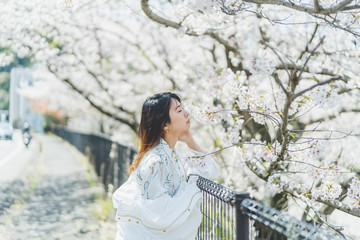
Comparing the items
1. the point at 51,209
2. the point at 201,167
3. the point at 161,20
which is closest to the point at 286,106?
the point at 201,167

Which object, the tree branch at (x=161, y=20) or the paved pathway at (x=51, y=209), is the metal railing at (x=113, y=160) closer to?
the paved pathway at (x=51, y=209)

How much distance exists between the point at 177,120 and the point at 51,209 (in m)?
4.92

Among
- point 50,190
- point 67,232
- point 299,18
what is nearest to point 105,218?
point 67,232

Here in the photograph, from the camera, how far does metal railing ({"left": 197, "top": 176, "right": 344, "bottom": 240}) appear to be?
136 cm

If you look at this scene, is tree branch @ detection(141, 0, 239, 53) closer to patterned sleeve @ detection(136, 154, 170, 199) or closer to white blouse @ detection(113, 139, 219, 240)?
white blouse @ detection(113, 139, 219, 240)

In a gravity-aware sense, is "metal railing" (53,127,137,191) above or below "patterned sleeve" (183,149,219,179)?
below

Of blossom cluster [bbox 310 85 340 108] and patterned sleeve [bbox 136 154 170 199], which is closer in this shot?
blossom cluster [bbox 310 85 340 108]

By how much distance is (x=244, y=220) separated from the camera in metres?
1.78

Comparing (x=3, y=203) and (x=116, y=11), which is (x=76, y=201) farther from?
(x=116, y=11)

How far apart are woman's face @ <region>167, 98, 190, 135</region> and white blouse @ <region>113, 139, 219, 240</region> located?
194mm

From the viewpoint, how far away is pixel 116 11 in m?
8.88

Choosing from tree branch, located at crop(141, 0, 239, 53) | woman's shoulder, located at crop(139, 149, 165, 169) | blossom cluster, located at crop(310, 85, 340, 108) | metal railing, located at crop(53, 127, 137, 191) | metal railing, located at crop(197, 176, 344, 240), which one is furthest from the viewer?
metal railing, located at crop(53, 127, 137, 191)

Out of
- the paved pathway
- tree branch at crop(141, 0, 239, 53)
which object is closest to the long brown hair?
tree branch at crop(141, 0, 239, 53)

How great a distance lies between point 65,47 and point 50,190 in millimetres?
3519
